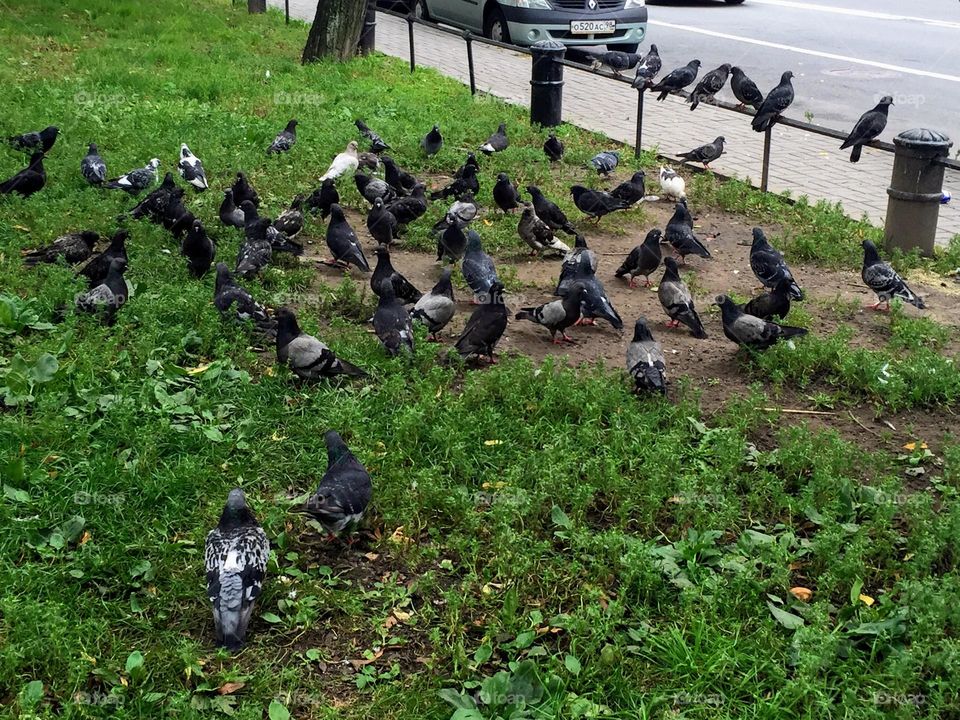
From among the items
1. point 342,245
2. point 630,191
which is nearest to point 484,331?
point 342,245

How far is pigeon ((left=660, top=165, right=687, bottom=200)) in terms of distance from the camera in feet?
33.4

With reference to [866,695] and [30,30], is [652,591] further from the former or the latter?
[30,30]

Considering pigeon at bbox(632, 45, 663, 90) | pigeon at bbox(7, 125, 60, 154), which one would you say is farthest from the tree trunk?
pigeon at bbox(7, 125, 60, 154)

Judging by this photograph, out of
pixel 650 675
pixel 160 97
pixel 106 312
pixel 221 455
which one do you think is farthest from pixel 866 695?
pixel 160 97

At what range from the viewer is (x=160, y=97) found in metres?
12.9

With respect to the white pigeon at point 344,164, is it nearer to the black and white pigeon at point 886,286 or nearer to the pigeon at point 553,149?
the pigeon at point 553,149

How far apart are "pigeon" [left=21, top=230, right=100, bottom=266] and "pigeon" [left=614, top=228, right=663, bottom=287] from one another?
4292 mm

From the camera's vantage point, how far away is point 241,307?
22.0 feet

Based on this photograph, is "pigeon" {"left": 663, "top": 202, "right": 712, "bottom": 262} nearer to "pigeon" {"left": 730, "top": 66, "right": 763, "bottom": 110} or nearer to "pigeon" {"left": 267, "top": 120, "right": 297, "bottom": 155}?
"pigeon" {"left": 730, "top": 66, "right": 763, "bottom": 110}

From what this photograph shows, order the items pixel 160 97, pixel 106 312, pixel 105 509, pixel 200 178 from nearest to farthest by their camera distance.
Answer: pixel 105 509, pixel 106 312, pixel 200 178, pixel 160 97

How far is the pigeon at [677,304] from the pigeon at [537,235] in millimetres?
1523

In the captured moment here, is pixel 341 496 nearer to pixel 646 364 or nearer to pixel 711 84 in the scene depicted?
pixel 646 364

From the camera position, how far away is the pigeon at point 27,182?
8.85 metres

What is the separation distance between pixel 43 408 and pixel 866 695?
427 centimetres
